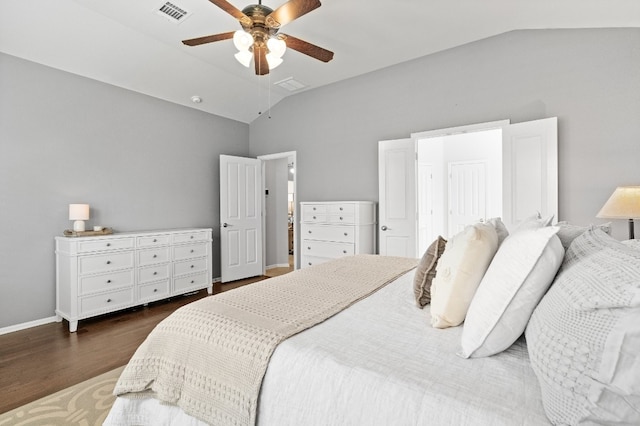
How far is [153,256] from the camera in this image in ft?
12.4

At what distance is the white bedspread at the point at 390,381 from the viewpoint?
769mm

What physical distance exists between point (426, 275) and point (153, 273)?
3.40 metres

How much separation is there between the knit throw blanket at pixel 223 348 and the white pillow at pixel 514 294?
57 centimetres

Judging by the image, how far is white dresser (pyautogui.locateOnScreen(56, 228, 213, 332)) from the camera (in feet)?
10.4

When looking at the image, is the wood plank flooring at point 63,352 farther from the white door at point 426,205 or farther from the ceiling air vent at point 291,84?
the white door at point 426,205

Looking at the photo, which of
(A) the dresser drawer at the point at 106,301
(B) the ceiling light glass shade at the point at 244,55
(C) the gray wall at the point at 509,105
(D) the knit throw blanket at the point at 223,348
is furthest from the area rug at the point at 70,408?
(C) the gray wall at the point at 509,105

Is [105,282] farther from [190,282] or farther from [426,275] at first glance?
[426,275]

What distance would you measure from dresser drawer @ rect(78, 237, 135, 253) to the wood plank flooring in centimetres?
77

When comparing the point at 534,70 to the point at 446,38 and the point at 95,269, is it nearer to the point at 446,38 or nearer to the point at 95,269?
the point at 446,38

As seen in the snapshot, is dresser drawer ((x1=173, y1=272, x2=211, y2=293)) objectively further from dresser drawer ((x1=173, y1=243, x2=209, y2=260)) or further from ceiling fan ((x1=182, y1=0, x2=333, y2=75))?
ceiling fan ((x1=182, y1=0, x2=333, y2=75))

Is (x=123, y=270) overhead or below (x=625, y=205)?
below

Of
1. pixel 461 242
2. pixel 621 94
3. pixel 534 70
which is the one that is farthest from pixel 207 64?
pixel 621 94

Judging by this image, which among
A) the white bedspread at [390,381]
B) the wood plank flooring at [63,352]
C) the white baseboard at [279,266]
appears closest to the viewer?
the white bedspread at [390,381]


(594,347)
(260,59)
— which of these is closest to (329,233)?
(260,59)
